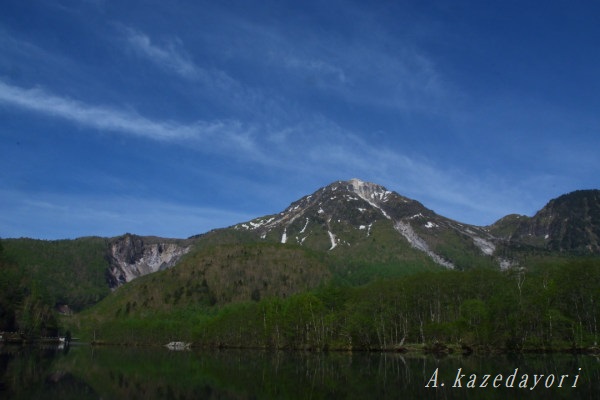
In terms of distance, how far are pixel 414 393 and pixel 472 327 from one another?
72.8 metres

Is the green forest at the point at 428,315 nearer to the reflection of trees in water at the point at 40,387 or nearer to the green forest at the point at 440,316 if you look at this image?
the green forest at the point at 440,316

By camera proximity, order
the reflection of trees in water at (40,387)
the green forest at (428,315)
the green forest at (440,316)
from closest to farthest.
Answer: the reflection of trees in water at (40,387), the green forest at (440,316), the green forest at (428,315)

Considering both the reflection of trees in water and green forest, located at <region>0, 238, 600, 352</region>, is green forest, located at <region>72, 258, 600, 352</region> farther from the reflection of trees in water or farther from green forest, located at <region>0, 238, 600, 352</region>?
the reflection of trees in water

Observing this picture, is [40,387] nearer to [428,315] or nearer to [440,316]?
[428,315]

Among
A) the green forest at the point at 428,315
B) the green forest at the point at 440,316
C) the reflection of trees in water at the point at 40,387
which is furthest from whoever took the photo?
the green forest at the point at 428,315

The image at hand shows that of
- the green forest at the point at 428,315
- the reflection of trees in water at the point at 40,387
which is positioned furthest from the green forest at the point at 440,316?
the reflection of trees in water at the point at 40,387

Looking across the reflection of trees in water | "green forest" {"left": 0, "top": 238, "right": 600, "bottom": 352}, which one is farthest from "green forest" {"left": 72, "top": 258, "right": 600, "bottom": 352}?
the reflection of trees in water

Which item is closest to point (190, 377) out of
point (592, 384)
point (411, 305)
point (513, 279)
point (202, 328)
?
point (592, 384)

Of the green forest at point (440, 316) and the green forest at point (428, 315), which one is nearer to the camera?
the green forest at point (440, 316)

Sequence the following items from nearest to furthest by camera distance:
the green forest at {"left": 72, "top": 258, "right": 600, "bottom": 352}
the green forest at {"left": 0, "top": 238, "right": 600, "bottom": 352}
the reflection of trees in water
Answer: the reflection of trees in water, the green forest at {"left": 72, "top": 258, "right": 600, "bottom": 352}, the green forest at {"left": 0, "top": 238, "right": 600, "bottom": 352}

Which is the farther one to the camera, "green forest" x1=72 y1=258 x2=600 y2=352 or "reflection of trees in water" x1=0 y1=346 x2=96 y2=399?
"green forest" x1=72 y1=258 x2=600 y2=352

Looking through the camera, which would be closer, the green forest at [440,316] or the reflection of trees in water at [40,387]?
the reflection of trees in water at [40,387]

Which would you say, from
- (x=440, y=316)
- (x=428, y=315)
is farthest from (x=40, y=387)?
(x=440, y=316)

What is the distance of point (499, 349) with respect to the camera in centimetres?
9625
